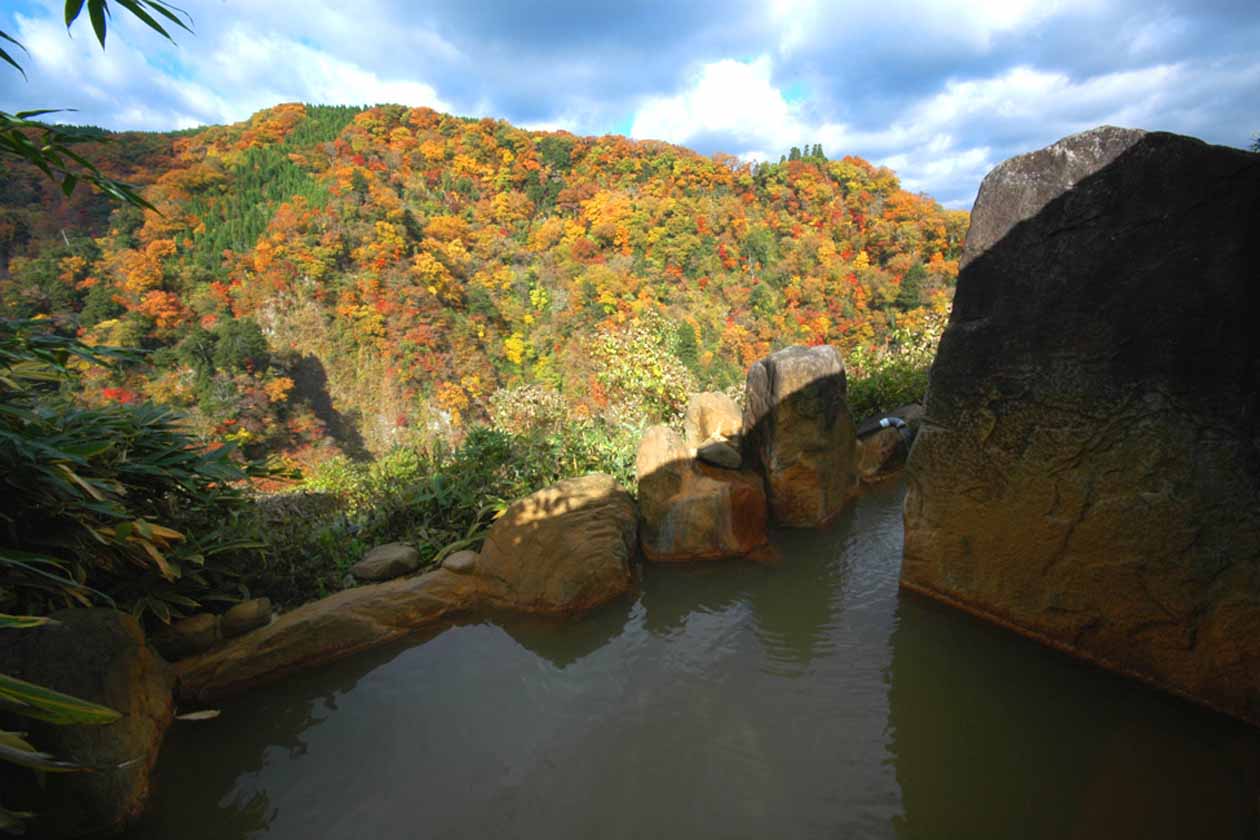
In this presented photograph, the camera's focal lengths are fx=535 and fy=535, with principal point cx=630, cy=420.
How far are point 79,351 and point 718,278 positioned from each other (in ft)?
124

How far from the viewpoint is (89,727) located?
2.32m

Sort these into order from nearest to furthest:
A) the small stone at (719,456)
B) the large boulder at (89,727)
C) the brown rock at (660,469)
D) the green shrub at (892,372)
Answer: the large boulder at (89,727) < the brown rock at (660,469) < the small stone at (719,456) < the green shrub at (892,372)

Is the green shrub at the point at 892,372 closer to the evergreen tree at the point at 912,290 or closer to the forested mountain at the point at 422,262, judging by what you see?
the forested mountain at the point at 422,262

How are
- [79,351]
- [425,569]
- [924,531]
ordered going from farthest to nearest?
[425,569] → [924,531] → [79,351]

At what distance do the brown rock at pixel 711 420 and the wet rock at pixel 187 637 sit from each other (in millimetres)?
3952

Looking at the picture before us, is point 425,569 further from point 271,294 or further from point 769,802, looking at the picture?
point 271,294

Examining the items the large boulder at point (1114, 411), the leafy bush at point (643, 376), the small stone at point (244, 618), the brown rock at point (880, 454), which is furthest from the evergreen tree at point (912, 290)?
the small stone at point (244, 618)

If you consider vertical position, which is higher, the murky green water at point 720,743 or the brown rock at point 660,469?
the brown rock at point 660,469

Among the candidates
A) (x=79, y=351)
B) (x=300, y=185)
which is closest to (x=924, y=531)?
(x=79, y=351)

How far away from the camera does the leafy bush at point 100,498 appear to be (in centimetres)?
250

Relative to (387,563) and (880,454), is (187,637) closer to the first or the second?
(387,563)

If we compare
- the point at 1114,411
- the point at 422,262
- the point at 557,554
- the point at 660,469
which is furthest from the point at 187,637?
the point at 422,262

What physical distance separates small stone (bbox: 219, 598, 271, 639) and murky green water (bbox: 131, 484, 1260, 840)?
470 millimetres

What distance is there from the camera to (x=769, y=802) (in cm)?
226
